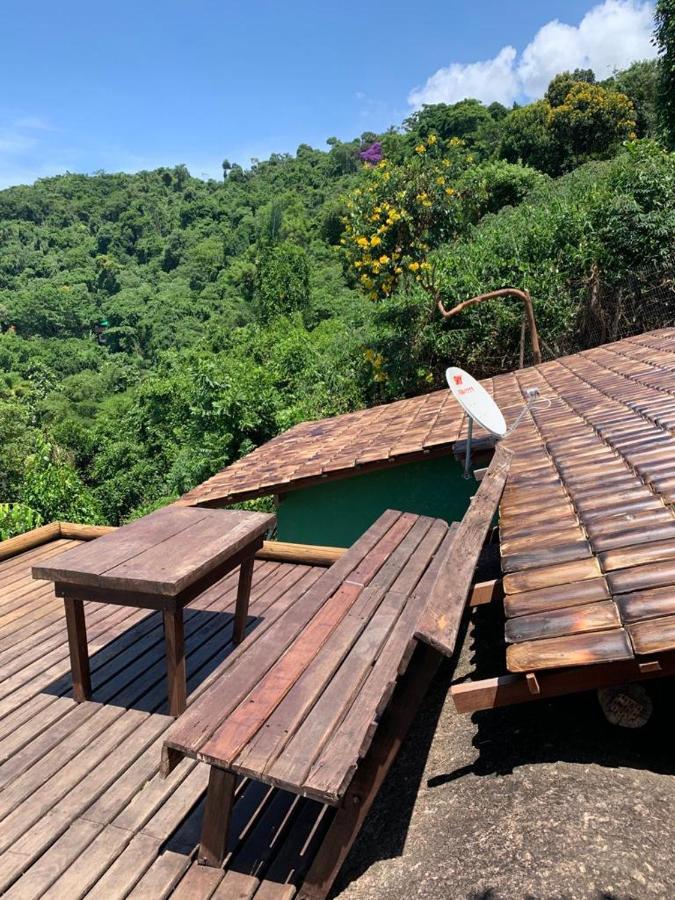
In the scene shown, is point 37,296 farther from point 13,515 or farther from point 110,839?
point 110,839

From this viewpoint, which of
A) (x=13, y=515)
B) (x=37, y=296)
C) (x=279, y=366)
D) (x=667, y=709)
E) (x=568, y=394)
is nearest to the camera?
(x=667, y=709)

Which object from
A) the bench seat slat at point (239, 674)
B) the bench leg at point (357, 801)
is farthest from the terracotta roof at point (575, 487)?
the bench seat slat at point (239, 674)

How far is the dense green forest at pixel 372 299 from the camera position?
36.7 ft

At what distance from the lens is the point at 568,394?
5801 mm

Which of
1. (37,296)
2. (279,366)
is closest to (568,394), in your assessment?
(279,366)

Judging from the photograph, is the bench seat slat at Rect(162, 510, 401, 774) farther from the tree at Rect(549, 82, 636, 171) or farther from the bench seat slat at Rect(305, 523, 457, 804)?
the tree at Rect(549, 82, 636, 171)

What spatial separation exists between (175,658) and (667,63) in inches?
777

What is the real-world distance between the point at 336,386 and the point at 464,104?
42.6 m

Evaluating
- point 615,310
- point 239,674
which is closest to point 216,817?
point 239,674

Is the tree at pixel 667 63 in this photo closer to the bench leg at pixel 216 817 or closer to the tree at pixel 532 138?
the tree at pixel 532 138

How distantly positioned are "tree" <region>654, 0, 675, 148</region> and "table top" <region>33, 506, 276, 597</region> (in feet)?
60.0

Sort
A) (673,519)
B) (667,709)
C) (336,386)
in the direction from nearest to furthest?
(667,709)
(673,519)
(336,386)

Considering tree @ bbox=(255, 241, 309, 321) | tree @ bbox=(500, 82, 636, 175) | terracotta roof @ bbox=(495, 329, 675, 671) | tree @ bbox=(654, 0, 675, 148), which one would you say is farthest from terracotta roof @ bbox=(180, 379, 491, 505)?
tree @ bbox=(500, 82, 636, 175)

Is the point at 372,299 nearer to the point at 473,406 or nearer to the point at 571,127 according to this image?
the point at 473,406
